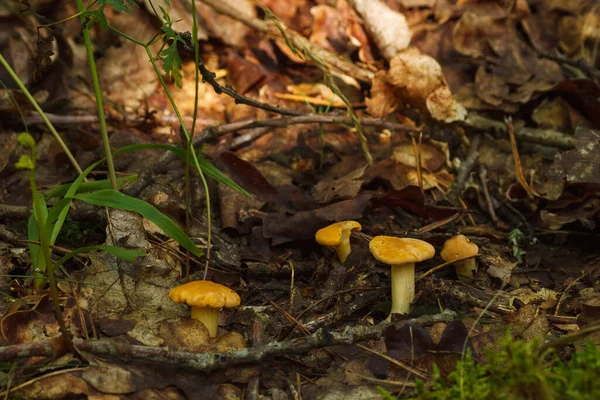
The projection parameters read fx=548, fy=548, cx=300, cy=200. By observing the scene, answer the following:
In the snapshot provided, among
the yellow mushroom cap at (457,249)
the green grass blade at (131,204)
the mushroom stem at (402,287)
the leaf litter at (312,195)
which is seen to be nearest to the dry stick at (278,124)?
the leaf litter at (312,195)

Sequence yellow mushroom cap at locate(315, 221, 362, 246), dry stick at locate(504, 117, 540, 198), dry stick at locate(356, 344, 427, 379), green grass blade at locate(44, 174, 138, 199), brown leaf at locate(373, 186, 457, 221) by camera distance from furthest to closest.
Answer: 1. dry stick at locate(504, 117, 540, 198)
2. brown leaf at locate(373, 186, 457, 221)
3. yellow mushroom cap at locate(315, 221, 362, 246)
4. green grass blade at locate(44, 174, 138, 199)
5. dry stick at locate(356, 344, 427, 379)

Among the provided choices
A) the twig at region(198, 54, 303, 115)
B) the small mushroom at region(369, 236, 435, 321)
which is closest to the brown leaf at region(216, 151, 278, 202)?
the twig at region(198, 54, 303, 115)

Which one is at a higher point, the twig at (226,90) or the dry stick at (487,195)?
the twig at (226,90)

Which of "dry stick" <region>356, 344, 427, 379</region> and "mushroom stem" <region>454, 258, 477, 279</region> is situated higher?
"dry stick" <region>356, 344, 427, 379</region>

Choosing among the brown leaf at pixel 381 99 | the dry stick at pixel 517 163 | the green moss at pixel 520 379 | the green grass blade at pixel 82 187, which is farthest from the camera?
the brown leaf at pixel 381 99

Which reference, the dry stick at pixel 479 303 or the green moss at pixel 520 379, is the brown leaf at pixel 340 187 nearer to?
the dry stick at pixel 479 303

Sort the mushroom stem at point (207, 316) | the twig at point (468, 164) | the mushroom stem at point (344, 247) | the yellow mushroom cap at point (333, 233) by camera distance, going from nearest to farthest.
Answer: the mushroom stem at point (207, 316) → the yellow mushroom cap at point (333, 233) → the mushroom stem at point (344, 247) → the twig at point (468, 164)

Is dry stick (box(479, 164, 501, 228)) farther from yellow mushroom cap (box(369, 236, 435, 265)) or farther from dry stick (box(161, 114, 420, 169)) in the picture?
yellow mushroom cap (box(369, 236, 435, 265))

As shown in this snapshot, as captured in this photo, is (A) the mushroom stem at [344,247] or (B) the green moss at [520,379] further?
(A) the mushroom stem at [344,247]

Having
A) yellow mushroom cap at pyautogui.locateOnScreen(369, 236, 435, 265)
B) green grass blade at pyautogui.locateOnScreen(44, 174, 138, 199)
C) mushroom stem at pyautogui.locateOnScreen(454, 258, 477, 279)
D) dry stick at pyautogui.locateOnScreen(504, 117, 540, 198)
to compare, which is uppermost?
green grass blade at pyautogui.locateOnScreen(44, 174, 138, 199)
